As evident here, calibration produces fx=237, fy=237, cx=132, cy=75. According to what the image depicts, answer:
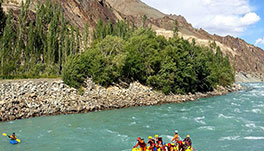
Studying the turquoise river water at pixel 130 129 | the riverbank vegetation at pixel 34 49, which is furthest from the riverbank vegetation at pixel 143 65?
the turquoise river water at pixel 130 129

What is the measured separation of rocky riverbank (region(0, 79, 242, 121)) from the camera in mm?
27969

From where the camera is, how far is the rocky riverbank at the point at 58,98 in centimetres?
2797

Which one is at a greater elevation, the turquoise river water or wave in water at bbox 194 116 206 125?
wave in water at bbox 194 116 206 125

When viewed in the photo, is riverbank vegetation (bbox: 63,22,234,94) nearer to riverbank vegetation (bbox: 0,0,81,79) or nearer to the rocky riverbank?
the rocky riverbank

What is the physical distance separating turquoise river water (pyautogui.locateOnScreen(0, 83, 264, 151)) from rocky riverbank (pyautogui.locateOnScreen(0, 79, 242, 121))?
1862mm

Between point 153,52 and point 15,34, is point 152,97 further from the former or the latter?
point 15,34

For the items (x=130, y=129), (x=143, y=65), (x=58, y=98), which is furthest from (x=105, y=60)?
(x=130, y=129)

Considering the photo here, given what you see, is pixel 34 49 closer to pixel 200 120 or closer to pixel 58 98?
pixel 58 98

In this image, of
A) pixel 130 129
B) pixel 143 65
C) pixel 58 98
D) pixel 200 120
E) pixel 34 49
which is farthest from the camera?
pixel 143 65

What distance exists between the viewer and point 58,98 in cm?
3170

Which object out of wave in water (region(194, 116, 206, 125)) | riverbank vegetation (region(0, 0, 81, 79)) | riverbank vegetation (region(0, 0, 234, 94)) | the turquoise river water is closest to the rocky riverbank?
the turquoise river water

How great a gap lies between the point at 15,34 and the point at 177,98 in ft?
113

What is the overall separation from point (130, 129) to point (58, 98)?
43.2 feet

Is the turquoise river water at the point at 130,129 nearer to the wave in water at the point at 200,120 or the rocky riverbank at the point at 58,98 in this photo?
the wave in water at the point at 200,120
